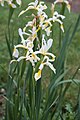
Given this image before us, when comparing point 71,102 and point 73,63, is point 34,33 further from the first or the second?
point 73,63

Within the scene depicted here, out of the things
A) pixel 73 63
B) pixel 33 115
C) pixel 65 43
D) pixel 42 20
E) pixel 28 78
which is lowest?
pixel 73 63

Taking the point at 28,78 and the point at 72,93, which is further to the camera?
the point at 72,93

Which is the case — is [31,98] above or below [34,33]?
below

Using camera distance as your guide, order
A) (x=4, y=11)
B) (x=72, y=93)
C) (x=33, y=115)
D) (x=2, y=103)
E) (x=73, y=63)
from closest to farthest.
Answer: (x=33, y=115) < (x=2, y=103) < (x=72, y=93) < (x=73, y=63) < (x=4, y=11)

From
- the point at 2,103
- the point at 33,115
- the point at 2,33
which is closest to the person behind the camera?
the point at 33,115

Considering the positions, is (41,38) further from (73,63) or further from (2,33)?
(2,33)

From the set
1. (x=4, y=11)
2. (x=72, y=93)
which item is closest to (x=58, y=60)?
(x=72, y=93)

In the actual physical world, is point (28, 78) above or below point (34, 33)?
below

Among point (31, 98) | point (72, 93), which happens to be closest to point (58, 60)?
point (31, 98)

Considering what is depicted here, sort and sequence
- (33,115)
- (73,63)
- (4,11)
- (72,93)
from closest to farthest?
(33,115), (72,93), (73,63), (4,11)
